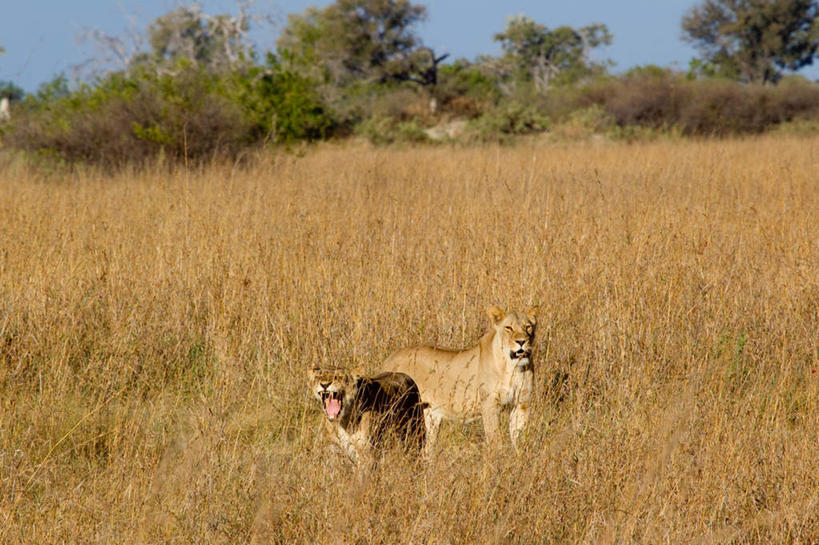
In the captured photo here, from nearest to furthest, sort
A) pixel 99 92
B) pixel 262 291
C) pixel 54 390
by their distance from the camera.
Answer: pixel 54 390 → pixel 262 291 → pixel 99 92

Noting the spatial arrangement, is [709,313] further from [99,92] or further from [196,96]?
[99,92]

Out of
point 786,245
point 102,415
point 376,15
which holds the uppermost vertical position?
point 376,15

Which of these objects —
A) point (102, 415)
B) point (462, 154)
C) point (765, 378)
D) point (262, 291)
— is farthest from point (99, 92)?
point (765, 378)

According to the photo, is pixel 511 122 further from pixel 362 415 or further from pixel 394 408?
pixel 362 415

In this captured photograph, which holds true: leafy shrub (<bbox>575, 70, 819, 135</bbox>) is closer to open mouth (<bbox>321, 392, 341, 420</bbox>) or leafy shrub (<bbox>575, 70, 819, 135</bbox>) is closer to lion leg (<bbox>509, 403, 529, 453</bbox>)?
lion leg (<bbox>509, 403, 529, 453</bbox>)

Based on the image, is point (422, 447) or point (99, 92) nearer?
point (422, 447)

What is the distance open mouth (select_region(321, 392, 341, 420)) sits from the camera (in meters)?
3.39

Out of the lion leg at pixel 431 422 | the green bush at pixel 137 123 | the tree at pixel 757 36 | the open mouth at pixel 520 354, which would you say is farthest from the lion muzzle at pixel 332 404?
the tree at pixel 757 36

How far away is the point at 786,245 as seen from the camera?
19.9ft

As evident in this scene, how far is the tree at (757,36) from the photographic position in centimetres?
3369

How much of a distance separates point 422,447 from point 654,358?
1385 millimetres

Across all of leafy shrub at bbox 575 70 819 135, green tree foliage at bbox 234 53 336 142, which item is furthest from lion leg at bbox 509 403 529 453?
leafy shrub at bbox 575 70 819 135

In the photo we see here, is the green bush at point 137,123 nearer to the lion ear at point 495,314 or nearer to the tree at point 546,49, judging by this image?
the lion ear at point 495,314

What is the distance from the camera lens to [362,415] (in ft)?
11.4
